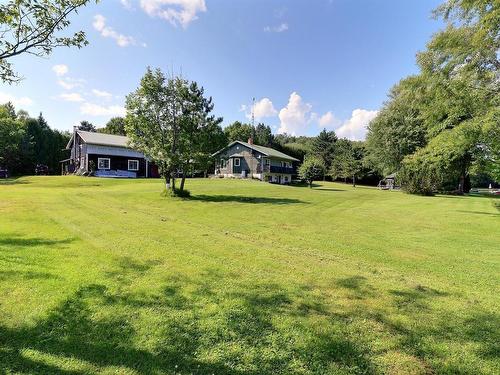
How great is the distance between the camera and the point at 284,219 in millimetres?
12922

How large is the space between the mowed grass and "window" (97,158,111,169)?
3183cm

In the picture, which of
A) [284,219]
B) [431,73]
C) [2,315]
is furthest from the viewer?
[431,73]

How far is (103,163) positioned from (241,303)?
129ft

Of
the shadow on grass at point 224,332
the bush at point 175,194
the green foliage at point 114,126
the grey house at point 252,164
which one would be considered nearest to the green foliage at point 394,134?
the grey house at point 252,164

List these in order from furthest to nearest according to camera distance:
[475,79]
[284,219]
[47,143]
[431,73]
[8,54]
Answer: [47,143]
[431,73]
[475,79]
[284,219]
[8,54]

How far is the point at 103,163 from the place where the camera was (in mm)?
39031

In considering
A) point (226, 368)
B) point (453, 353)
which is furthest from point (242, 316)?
point (453, 353)

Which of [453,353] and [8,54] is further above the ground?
[8,54]

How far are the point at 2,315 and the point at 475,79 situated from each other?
20.9 metres

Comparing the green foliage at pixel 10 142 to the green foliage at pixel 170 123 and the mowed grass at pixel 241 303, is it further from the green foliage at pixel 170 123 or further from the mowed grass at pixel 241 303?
the mowed grass at pixel 241 303

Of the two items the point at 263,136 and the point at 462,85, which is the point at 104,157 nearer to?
the point at 462,85

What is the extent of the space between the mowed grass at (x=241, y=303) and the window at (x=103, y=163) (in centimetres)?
3183

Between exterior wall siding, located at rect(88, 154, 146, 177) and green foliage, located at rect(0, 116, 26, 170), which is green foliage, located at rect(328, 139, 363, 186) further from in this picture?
green foliage, located at rect(0, 116, 26, 170)

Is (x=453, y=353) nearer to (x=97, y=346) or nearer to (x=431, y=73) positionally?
(x=97, y=346)
